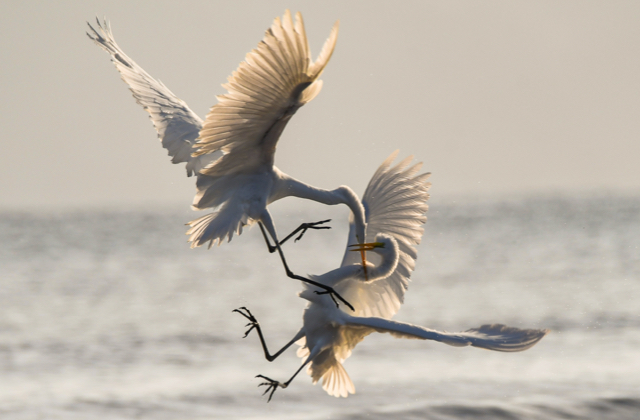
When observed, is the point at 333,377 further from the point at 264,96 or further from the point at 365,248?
the point at 264,96

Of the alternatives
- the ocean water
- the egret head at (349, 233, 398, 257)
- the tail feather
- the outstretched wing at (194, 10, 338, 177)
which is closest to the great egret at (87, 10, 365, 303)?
the outstretched wing at (194, 10, 338, 177)

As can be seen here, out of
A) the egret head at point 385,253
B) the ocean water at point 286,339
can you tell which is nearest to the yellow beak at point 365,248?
the egret head at point 385,253

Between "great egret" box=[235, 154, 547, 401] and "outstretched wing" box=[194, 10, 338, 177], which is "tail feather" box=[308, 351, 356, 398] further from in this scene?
"outstretched wing" box=[194, 10, 338, 177]

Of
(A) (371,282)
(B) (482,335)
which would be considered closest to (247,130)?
(A) (371,282)

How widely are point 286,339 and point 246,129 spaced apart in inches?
340

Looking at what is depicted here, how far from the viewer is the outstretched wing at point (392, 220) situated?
6656 millimetres

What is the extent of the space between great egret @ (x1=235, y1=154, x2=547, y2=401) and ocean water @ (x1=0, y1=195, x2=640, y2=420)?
3131 millimetres

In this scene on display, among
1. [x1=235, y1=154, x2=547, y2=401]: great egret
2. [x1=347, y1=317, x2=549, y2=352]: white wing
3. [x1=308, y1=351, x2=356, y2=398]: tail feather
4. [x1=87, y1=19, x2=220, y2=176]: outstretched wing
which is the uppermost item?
[x1=87, y1=19, x2=220, y2=176]: outstretched wing

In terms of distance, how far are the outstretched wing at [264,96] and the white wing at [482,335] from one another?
1471 mm

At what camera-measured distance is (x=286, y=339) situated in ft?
44.7

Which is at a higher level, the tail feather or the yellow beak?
the yellow beak

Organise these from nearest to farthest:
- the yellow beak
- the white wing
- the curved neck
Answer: the white wing, the curved neck, the yellow beak

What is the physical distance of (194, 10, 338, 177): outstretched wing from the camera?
4883 mm

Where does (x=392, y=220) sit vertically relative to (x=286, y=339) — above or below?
below
